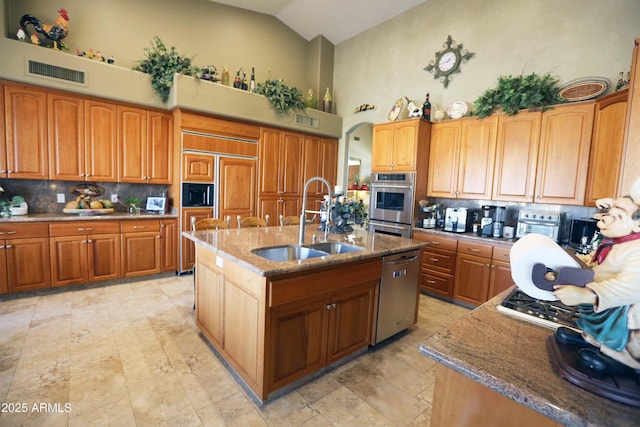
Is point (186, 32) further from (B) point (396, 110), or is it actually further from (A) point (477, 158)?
(A) point (477, 158)

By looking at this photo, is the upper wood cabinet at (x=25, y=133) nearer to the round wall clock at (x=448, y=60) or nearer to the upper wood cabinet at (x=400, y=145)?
the upper wood cabinet at (x=400, y=145)

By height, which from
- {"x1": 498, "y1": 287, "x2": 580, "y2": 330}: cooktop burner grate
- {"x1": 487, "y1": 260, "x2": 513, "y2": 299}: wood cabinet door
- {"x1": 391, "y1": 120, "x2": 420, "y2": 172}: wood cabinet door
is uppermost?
{"x1": 391, "y1": 120, "x2": 420, "y2": 172}: wood cabinet door

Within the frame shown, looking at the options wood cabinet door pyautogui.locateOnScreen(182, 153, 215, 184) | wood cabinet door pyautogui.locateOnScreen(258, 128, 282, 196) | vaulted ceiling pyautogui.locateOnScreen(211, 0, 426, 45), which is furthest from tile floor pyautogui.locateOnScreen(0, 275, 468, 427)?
vaulted ceiling pyautogui.locateOnScreen(211, 0, 426, 45)

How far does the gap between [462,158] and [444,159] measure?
0.24m

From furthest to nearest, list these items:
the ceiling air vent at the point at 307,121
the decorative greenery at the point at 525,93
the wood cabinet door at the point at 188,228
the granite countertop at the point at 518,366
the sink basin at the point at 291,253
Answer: the ceiling air vent at the point at 307,121 → the wood cabinet door at the point at 188,228 → the decorative greenery at the point at 525,93 → the sink basin at the point at 291,253 → the granite countertop at the point at 518,366

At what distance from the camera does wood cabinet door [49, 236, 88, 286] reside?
343cm

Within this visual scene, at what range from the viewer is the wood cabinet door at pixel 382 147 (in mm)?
4270

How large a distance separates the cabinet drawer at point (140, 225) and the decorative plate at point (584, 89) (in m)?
5.19

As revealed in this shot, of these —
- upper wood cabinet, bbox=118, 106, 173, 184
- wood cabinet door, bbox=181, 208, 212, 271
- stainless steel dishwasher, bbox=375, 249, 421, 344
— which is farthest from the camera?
wood cabinet door, bbox=181, 208, 212, 271

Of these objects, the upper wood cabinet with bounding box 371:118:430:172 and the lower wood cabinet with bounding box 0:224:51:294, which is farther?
the upper wood cabinet with bounding box 371:118:430:172

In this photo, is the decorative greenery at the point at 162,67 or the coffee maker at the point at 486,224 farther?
the decorative greenery at the point at 162,67

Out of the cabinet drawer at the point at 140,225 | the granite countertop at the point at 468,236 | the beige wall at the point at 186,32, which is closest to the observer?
the granite countertop at the point at 468,236

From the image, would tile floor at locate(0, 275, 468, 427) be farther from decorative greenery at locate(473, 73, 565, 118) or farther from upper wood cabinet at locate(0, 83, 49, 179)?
decorative greenery at locate(473, 73, 565, 118)

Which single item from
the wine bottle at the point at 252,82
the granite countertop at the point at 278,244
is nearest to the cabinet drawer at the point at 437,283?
the granite countertop at the point at 278,244
